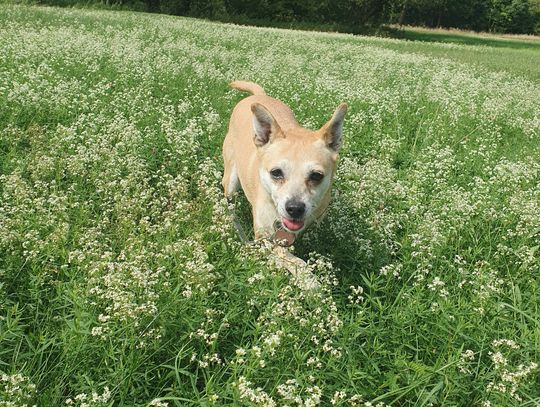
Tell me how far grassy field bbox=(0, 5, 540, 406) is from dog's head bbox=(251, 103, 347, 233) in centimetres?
49

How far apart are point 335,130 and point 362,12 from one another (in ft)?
231

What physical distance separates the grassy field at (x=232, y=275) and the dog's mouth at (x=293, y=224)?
0.39 meters

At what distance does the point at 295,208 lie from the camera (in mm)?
4480

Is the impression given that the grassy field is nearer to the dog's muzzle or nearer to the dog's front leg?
the dog's muzzle

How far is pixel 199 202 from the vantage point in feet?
18.1

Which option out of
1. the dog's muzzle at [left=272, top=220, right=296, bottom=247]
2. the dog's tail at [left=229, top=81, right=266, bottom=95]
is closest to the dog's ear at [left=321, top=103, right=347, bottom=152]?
the dog's muzzle at [left=272, top=220, right=296, bottom=247]

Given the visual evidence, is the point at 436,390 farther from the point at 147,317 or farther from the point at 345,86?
the point at 345,86

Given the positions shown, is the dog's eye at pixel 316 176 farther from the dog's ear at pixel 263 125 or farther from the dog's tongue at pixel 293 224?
the dog's ear at pixel 263 125

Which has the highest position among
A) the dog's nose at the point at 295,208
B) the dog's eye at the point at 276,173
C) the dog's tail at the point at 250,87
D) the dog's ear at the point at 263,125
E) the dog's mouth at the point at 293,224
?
the dog's ear at the point at 263,125

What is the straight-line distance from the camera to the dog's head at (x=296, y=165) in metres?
4.61

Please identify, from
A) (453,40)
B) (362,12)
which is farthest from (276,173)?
(362,12)

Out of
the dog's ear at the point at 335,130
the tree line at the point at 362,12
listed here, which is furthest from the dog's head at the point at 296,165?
the tree line at the point at 362,12

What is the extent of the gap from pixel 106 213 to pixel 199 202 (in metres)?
1.00

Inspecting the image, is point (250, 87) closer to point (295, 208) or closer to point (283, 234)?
point (283, 234)
